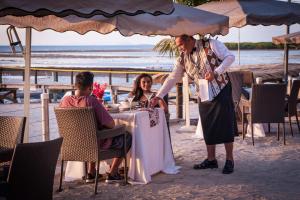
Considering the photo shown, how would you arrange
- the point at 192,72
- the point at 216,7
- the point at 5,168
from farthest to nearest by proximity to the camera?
the point at 216,7 → the point at 192,72 → the point at 5,168

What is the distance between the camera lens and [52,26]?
630cm

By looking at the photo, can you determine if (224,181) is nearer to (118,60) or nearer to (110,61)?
(110,61)

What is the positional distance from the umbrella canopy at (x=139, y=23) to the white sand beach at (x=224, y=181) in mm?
1605

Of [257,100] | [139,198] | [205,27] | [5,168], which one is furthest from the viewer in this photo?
[257,100]

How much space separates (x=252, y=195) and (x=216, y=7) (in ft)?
16.1

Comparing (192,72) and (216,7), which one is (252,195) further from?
(216,7)

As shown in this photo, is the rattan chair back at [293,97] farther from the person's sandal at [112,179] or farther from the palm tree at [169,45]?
the palm tree at [169,45]

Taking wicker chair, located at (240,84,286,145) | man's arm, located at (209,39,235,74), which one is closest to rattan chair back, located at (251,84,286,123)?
wicker chair, located at (240,84,286,145)

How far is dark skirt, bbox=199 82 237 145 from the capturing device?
20.3ft

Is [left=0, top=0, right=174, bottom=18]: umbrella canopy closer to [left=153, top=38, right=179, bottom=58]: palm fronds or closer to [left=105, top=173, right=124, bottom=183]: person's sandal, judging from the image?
[left=105, top=173, right=124, bottom=183]: person's sandal

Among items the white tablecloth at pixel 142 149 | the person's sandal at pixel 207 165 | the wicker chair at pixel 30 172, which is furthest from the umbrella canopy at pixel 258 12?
the wicker chair at pixel 30 172

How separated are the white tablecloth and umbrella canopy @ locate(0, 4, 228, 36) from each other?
2.93ft

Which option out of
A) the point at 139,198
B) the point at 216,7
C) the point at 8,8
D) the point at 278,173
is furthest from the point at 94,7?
the point at 216,7

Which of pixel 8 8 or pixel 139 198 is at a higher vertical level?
pixel 8 8
